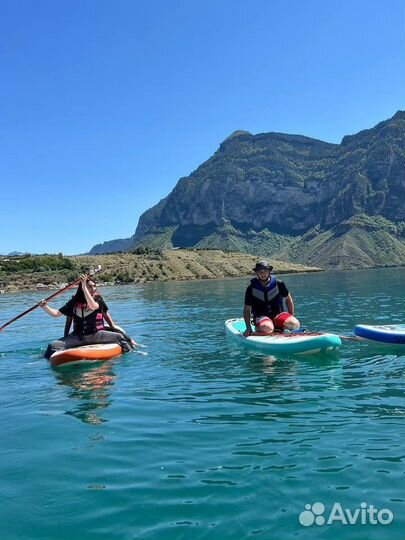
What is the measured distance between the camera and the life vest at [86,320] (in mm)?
15500

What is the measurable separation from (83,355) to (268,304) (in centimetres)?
574

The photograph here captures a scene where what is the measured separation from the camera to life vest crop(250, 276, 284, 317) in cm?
1514

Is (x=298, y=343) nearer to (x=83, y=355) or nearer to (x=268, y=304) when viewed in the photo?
(x=268, y=304)

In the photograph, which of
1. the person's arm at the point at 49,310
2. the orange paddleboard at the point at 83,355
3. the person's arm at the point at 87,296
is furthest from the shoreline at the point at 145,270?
the orange paddleboard at the point at 83,355

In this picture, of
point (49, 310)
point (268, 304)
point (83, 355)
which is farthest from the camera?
point (49, 310)

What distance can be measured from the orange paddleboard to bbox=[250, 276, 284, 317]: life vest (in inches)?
185

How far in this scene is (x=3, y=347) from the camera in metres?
19.5

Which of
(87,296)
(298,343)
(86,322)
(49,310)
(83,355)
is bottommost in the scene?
(83,355)

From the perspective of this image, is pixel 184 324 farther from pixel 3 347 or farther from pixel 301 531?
pixel 301 531

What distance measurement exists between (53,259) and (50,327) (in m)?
96.6

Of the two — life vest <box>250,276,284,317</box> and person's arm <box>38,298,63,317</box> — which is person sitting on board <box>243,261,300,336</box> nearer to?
life vest <box>250,276,284,317</box>

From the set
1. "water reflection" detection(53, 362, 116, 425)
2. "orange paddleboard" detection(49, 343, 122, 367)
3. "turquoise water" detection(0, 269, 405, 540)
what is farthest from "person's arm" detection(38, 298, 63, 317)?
"turquoise water" detection(0, 269, 405, 540)

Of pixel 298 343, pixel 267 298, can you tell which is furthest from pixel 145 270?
pixel 298 343

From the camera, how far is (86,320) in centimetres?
1561
